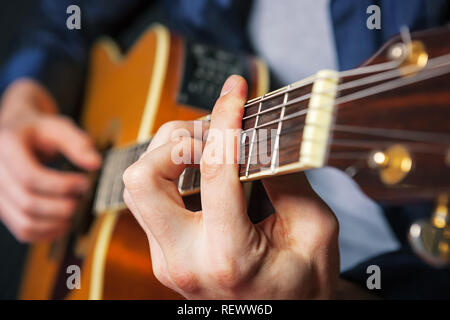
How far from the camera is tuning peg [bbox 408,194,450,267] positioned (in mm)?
229

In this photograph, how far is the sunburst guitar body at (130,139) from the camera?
494 mm

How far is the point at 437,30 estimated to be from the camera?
26cm

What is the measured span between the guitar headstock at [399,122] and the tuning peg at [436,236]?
1 centimetres

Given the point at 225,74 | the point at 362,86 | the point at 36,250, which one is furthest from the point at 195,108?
the point at 36,250

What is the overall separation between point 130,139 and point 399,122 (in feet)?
1.31

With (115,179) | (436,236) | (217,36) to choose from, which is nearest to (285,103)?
(436,236)

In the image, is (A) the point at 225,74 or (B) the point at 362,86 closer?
(B) the point at 362,86

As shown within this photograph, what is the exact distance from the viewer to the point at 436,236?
0.23 metres

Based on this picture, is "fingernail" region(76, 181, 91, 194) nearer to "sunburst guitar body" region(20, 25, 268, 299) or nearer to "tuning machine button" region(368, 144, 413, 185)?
"sunburst guitar body" region(20, 25, 268, 299)

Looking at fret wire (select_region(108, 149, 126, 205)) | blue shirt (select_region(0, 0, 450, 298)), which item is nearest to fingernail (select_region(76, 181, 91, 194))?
fret wire (select_region(108, 149, 126, 205))

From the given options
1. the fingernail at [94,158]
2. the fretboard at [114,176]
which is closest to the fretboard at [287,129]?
the fretboard at [114,176]

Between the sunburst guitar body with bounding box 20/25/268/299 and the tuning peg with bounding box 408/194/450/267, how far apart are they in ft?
0.82
